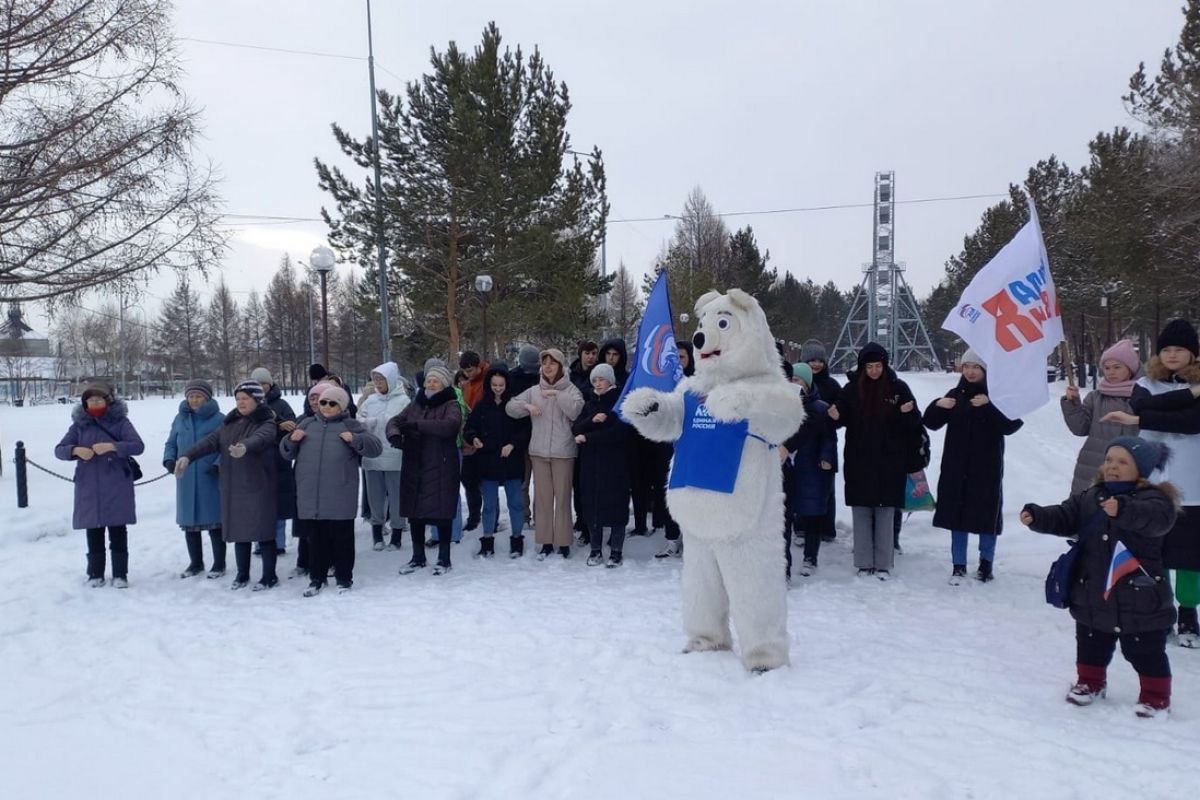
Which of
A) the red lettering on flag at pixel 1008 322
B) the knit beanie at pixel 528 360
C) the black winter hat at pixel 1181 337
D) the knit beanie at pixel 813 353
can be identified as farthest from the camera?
the knit beanie at pixel 528 360

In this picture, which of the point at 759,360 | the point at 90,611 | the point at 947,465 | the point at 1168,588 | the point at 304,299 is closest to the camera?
the point at 1168,588

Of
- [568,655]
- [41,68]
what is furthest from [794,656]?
[41,68]

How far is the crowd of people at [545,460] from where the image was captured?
18.6ft

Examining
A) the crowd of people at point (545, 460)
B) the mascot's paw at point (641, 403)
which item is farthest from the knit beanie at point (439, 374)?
the mascot's paw at point (641, 403)

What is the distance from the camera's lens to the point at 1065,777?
10.8 feet

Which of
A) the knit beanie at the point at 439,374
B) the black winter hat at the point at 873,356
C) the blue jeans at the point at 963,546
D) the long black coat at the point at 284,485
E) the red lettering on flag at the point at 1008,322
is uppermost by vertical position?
the red lettering on flag at the point at 1008,322

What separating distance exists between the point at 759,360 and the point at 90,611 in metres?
5.62

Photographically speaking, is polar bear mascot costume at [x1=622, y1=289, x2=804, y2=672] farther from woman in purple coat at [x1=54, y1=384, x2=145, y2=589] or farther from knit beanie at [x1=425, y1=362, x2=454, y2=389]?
woman in purple coat at [x1=54, y1=384, x2=145, y2=589]

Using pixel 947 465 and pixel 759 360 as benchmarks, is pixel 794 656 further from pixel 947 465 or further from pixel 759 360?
pixel 947 465

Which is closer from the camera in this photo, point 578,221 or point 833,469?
point 833,469

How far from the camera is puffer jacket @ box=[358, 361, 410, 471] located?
313 inches

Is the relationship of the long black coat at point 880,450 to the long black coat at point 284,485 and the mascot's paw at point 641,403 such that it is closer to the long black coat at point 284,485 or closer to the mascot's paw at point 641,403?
the mascot's paw at point 641,403

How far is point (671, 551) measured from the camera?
7770 millimetres

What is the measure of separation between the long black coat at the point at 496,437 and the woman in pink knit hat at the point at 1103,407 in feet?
15.8
